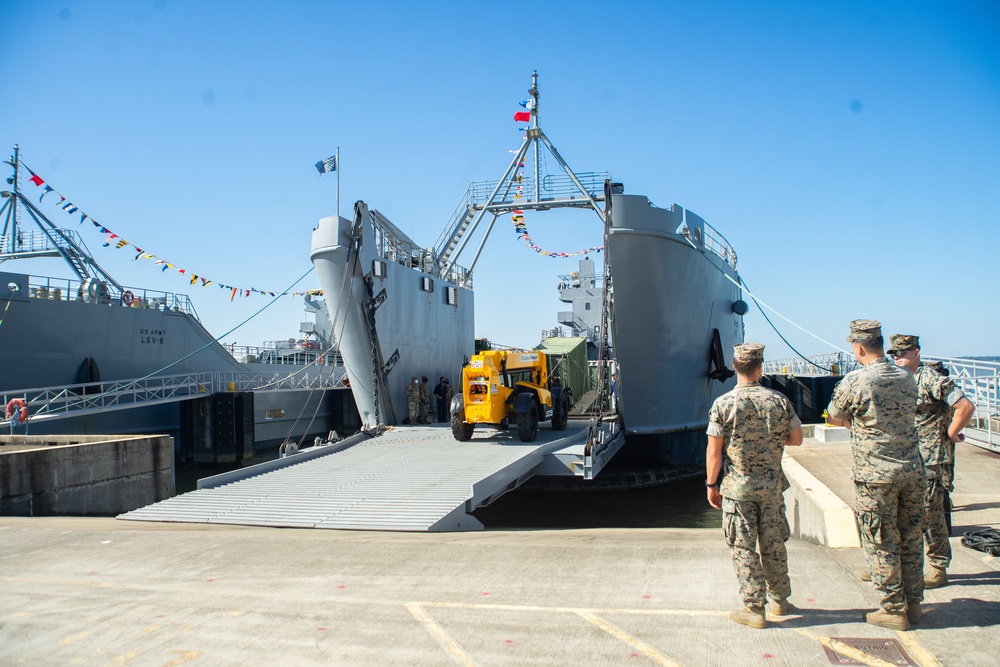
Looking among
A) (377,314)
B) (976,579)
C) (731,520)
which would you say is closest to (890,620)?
(731,520)

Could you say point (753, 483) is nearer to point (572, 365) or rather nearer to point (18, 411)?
point (18, 411)

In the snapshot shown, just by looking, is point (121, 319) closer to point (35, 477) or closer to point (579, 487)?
point (35, 477)

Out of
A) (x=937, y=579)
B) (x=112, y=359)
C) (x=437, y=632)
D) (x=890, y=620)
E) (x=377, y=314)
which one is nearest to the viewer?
(x=890, y=620)

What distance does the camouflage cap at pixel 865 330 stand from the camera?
12.4ft

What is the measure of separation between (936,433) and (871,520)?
148 centimetres

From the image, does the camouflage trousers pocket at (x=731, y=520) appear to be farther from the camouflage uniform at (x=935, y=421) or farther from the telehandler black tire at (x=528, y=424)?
the telehandler black tire at (x=528, y=424)

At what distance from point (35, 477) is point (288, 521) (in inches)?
164

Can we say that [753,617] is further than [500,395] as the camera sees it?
No

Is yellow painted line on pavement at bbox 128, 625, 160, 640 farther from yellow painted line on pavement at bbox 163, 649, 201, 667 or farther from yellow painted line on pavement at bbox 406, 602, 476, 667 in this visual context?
yellow painted line on pavement at bbox 406, 602, 476, 667

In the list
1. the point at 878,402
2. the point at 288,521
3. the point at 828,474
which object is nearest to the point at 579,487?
the point at 828,474

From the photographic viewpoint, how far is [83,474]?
32.6 feet

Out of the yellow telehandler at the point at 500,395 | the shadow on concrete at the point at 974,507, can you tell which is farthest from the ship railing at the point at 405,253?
the shadow on concrete at the point at 974,507

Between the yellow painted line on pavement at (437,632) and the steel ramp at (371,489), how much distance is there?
287 centimetres

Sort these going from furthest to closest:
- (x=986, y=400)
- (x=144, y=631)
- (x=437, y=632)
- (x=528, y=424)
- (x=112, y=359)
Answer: (x=112, y=359) < (x=528, y=424) < (x=986, y=400) < (x=144, y=631) < (x=437, y=632)
